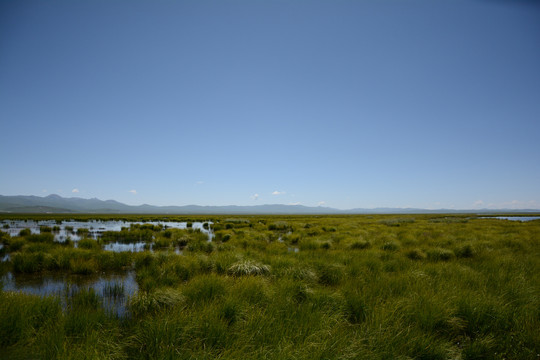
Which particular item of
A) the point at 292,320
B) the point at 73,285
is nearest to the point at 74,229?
the point at 73,285

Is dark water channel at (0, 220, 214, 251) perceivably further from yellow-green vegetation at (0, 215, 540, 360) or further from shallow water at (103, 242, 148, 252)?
yellow-green vegetation at (0, 215, 540, 360)

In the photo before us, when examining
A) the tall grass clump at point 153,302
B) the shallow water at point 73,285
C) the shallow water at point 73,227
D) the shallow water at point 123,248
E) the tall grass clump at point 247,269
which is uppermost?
the tall grass clump at point 153,302

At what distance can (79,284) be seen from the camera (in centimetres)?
738

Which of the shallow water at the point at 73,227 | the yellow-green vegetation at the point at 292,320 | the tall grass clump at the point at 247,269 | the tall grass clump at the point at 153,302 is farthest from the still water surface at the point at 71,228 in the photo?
the yellow-green vegetation at the point at 292,320

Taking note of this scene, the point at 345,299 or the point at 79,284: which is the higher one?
the point at 345,299

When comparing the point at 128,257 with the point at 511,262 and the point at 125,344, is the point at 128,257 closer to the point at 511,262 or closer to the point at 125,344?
the point at 125,344

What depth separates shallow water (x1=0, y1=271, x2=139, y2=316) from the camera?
624 cm

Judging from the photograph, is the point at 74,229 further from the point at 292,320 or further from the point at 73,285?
the point at 292,320

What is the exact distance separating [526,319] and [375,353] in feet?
12.5

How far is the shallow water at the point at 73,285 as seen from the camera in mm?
6236

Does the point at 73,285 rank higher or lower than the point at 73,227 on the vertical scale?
higher

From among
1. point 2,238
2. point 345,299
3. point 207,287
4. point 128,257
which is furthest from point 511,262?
point 2,238

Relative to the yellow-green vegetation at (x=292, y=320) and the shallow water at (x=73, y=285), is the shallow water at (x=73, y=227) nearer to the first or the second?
the shallow water at (x=73, y=285)

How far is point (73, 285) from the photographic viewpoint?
23.7 feet
